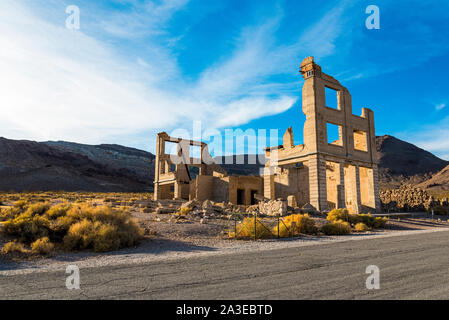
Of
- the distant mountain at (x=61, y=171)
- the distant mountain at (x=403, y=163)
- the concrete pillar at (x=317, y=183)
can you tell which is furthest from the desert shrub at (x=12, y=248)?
the distant mountain at (x=403, y=163)

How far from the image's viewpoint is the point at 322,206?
2539 cm

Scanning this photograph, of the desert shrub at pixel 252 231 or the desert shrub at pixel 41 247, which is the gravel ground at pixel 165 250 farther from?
the desert shrub at pixel 252 231

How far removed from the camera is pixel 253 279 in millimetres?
6188

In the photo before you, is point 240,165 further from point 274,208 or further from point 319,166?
point 274,208

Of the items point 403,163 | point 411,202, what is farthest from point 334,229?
point 403,163

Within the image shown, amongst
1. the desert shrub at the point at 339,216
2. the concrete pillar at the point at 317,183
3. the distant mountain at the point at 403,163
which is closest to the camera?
the desert shrub at the point at 339,216

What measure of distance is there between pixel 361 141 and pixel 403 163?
89.2m

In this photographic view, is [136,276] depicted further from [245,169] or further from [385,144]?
[385,144]

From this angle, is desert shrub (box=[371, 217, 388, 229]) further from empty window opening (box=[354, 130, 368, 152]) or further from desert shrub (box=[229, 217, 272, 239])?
empty window opening (box=[354, 130, 368, 152])

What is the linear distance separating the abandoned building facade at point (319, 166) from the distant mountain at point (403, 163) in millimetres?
65081

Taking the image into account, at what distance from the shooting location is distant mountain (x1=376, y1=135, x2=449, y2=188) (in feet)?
315

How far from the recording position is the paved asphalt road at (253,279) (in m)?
5.21

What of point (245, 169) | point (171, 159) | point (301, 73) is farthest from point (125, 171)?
point (301, 73)

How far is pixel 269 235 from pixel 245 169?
115223mm
